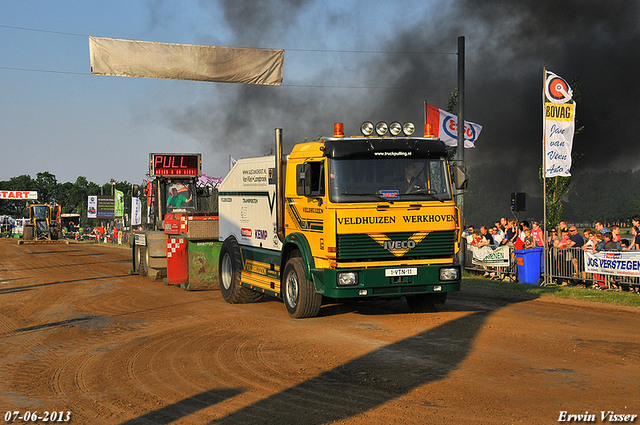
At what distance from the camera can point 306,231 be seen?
11.4 m

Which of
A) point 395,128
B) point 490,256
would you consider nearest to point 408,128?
Result: point 395,128

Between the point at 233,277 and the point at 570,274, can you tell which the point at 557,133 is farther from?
the point at 233,277

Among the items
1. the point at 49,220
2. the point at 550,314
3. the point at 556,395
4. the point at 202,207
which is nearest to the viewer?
the point at 556,395

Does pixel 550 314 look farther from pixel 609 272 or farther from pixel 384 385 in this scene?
pixel 384 385

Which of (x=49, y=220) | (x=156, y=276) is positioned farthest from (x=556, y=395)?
(x=49, y=220)

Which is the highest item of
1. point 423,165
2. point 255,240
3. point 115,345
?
point 423,165

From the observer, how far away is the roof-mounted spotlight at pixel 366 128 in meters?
11.3

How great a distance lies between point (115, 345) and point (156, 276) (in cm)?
956

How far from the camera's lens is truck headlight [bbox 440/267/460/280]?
1120 cm

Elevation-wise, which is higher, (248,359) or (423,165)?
(423,165)

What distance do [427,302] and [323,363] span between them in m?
4.67

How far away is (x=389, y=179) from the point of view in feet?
36.1

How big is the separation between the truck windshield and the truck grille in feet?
2.11

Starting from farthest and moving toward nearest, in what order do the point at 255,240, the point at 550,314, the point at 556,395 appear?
the point at 255,240 < the point at 550,314 < the point at 556,395
